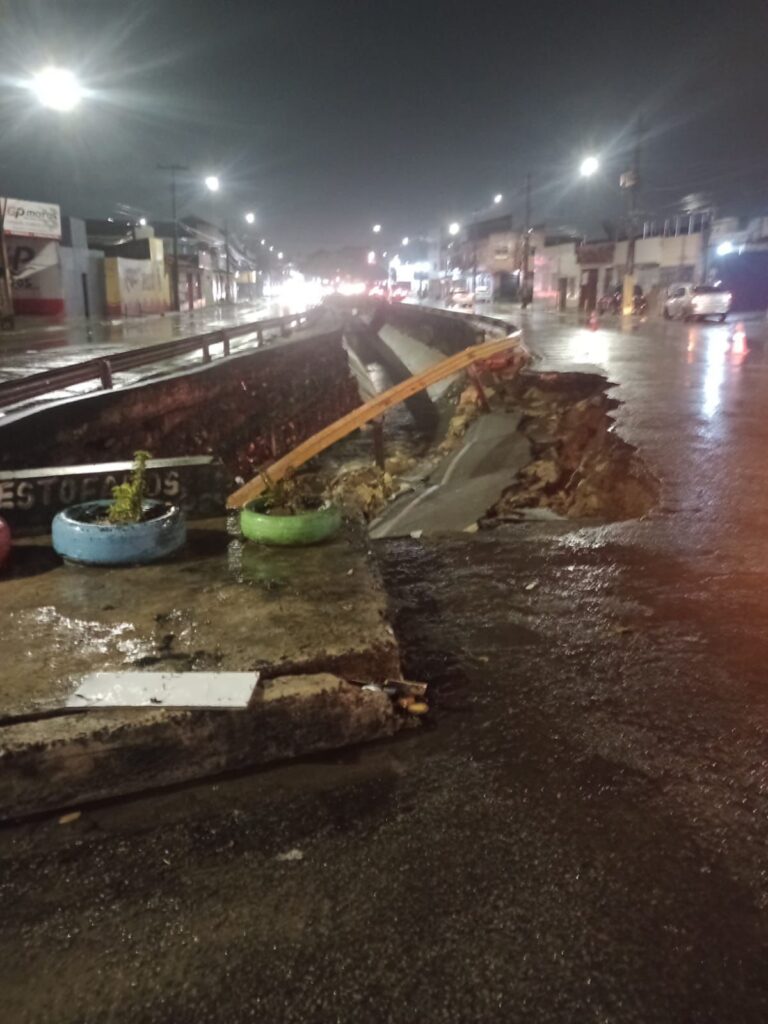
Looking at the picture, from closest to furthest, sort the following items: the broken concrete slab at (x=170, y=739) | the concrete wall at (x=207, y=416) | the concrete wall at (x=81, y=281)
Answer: the broken concrete slab at (x=170, y=739) → the concrete wall at (x=207, y=416) → the concrete wall at (x=81, y=281)

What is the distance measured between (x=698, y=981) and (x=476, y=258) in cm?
8810

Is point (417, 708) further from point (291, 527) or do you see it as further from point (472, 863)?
point (291, 527)

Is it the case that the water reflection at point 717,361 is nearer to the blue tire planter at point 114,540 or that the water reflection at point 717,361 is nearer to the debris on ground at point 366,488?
the debris on ground at point 366,488

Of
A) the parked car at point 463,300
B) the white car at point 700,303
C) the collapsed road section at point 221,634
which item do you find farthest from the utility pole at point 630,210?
the collapsed road section at point 221,634

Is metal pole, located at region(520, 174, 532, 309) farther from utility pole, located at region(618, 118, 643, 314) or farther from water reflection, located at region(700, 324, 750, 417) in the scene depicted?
water reflection, located at region(700, 324, 750, 417)

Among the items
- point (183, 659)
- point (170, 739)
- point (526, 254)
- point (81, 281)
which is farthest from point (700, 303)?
point (170, 739)

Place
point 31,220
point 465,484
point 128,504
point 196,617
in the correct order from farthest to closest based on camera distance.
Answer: point 31,220
point 465,484
point 128,504
point 196,617

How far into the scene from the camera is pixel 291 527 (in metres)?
5.13

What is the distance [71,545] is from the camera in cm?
488

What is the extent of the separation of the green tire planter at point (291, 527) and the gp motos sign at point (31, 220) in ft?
115

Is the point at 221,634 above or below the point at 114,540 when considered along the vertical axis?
below

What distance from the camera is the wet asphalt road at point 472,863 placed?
2213 millimetres

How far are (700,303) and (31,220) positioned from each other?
30407mm

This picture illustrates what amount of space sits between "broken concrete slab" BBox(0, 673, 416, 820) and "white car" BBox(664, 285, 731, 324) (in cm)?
3455
